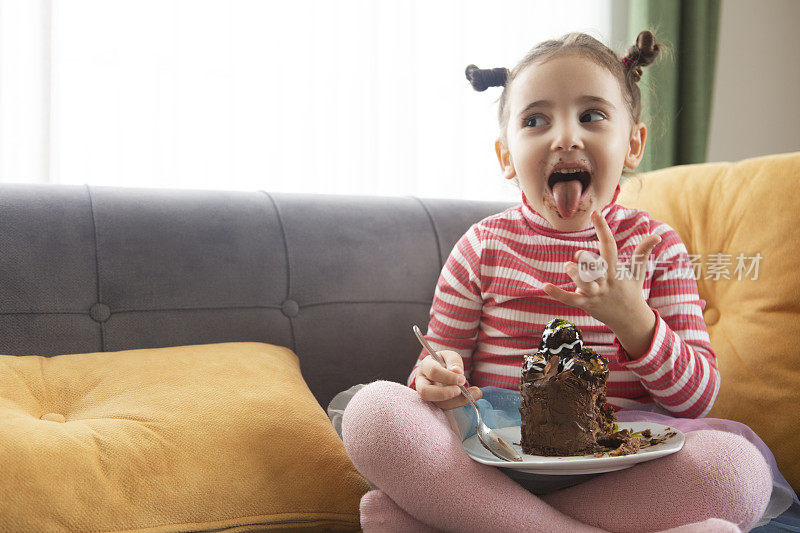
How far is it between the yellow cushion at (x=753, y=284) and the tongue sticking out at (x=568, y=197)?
0.37 metres

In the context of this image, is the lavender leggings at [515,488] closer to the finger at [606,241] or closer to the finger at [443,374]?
the finger at [443,374]

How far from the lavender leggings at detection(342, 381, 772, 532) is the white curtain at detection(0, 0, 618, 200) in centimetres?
100

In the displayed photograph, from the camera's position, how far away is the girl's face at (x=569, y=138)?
1.06 meters

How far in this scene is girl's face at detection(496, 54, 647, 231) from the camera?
1.06 m

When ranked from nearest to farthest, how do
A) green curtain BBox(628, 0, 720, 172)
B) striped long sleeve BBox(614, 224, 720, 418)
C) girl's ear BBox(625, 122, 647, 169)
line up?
striped long sleeve BBox(614, 224, 720, 418)
girl's ear BBox(625, 122, 647, 169)
green curtain BBox(628, 0, 720, 172)

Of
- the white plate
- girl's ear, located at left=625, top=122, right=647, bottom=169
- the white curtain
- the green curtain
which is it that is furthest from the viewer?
the green curtain

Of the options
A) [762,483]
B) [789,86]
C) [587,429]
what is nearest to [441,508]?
[587,429]

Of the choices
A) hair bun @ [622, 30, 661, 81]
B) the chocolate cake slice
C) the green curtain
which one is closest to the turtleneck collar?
hair bun @ [622, 30, 661, 81]

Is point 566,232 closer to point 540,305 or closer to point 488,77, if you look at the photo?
point 540,305

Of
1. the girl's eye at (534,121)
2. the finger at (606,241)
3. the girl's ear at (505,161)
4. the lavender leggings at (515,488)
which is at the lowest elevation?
the lavender leggings at (515,488)

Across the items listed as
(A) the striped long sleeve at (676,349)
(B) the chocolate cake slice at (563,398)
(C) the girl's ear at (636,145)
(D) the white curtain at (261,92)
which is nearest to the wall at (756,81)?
(D) the white curtain at (261,92)

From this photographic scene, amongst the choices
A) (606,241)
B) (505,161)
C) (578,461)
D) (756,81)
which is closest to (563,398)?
(578,461)

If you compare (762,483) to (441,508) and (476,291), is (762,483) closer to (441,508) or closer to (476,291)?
(441,508)

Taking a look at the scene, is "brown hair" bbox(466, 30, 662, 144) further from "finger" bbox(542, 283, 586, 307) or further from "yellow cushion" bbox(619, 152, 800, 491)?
"finger" bbox(542, 283, 586, 307)
